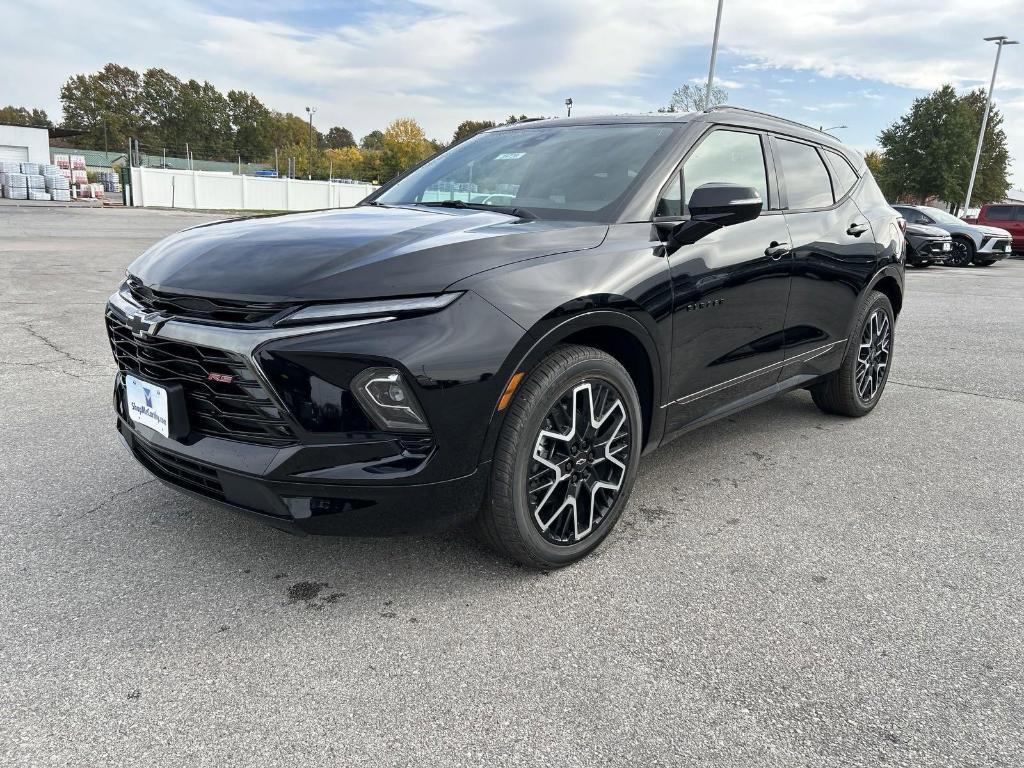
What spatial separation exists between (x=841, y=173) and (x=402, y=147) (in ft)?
242

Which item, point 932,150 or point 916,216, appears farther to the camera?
point 932,150

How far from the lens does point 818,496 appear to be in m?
3.53

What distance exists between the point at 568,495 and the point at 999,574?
167cm

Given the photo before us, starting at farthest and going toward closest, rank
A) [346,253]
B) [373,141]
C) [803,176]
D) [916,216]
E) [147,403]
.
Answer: [373,141] < [916,216] < [803,176] < [147,403] < [346,253]

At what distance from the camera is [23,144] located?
157 feet

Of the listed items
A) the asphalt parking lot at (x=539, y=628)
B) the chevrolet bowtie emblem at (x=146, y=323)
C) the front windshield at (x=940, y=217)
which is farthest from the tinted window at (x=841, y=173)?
the front windshield at (x=940, y=217)

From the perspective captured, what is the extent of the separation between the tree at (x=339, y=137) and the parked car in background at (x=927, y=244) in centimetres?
13098

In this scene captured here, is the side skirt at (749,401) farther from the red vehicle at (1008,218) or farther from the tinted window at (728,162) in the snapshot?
the red vehicle at (1008,218)

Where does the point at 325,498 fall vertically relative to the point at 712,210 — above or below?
below

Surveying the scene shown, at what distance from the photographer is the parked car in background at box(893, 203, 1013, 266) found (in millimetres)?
19281

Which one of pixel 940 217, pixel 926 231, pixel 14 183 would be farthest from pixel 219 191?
pixel 926 231

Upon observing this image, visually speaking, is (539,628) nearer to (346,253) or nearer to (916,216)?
(346,253)

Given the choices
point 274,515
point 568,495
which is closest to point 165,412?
point 274,515

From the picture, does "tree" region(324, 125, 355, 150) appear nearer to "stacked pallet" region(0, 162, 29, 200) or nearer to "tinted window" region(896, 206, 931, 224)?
"stacked pallet" region(0, 162, 29, 200)
